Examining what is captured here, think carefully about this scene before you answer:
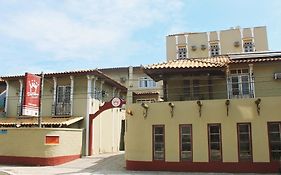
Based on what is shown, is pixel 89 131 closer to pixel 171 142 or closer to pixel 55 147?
pixel 55 147

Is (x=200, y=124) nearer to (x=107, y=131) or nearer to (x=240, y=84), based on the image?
(x=240, y=84)

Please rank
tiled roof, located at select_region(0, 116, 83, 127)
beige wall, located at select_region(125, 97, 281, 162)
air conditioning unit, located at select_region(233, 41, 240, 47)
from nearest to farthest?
beige wall, located at select_region(125, 97, 281, 162) → tiled roof, located at select_region(0, 116, 83, 127) → air conditioning unit, located at select_region(233, 41, 240, 47)

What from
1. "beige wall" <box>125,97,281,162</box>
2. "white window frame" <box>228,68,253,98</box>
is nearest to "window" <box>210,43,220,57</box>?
"white window frame" <box>228,68,253,98</box>

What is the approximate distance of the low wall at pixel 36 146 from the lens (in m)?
21.9

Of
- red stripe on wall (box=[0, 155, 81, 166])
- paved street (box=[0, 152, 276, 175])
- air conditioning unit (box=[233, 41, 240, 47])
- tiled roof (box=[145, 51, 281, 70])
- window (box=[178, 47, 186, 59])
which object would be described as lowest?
paved street (box=[0, 152, 276, 175])

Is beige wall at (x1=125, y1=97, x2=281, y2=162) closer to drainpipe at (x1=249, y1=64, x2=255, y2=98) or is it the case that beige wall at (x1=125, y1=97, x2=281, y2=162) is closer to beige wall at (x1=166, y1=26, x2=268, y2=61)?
drainpipe at (x1=249, y1=64, x2=255, y2=98)

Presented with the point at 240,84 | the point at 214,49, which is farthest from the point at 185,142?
the point at 214,49

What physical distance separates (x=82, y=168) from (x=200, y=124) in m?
7.24

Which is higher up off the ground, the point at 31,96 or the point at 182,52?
the point at 182,52

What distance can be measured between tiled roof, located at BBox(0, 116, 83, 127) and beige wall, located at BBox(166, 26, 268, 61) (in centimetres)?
2178

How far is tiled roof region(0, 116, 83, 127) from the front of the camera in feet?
78.5

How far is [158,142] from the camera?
1931 centimetres

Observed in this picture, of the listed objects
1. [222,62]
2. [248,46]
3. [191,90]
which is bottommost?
[191,90]

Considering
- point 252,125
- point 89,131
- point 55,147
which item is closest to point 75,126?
point 89,131
